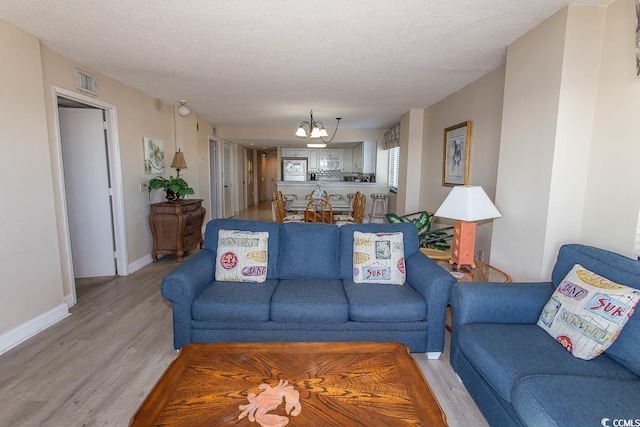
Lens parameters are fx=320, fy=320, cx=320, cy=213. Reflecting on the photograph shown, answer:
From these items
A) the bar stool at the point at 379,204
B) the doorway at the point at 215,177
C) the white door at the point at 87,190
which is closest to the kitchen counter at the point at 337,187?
the bar stool at the point at 379,204

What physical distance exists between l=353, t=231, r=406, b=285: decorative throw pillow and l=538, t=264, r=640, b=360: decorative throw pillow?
98cm

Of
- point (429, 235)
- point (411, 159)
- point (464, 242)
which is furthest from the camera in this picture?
point (411, 159)

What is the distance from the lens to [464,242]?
247cm

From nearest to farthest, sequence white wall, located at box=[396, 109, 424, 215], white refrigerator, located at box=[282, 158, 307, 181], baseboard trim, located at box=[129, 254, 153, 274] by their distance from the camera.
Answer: baseboard trim, located at box=[129, 254, 153, 274], white wall, located at box=[396, 109, 424, 215], white refrigerator, located at box=[282, 158, 307, 181]

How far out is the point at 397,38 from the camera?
2.43 m

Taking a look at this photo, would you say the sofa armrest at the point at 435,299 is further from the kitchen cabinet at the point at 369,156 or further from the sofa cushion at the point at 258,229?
the kitchen cabinet at the point at 369,156

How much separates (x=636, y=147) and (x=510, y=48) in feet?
4.14

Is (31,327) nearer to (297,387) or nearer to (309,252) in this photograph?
(309,252)

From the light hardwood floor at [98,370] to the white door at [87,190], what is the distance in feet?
2.88

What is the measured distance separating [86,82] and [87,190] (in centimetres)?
118

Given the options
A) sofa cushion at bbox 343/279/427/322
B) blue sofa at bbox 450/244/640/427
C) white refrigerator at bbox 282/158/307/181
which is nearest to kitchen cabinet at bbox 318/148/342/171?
white refrigerator at bbox 282/158/307/181

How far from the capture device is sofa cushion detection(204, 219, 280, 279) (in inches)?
102

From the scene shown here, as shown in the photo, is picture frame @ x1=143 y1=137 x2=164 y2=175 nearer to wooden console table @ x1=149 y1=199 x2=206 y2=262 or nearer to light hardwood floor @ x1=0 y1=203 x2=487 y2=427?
wooden console table @ x1=149 y1=199 x2=206 y2=262

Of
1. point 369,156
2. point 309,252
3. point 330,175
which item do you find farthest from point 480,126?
point 330,175
